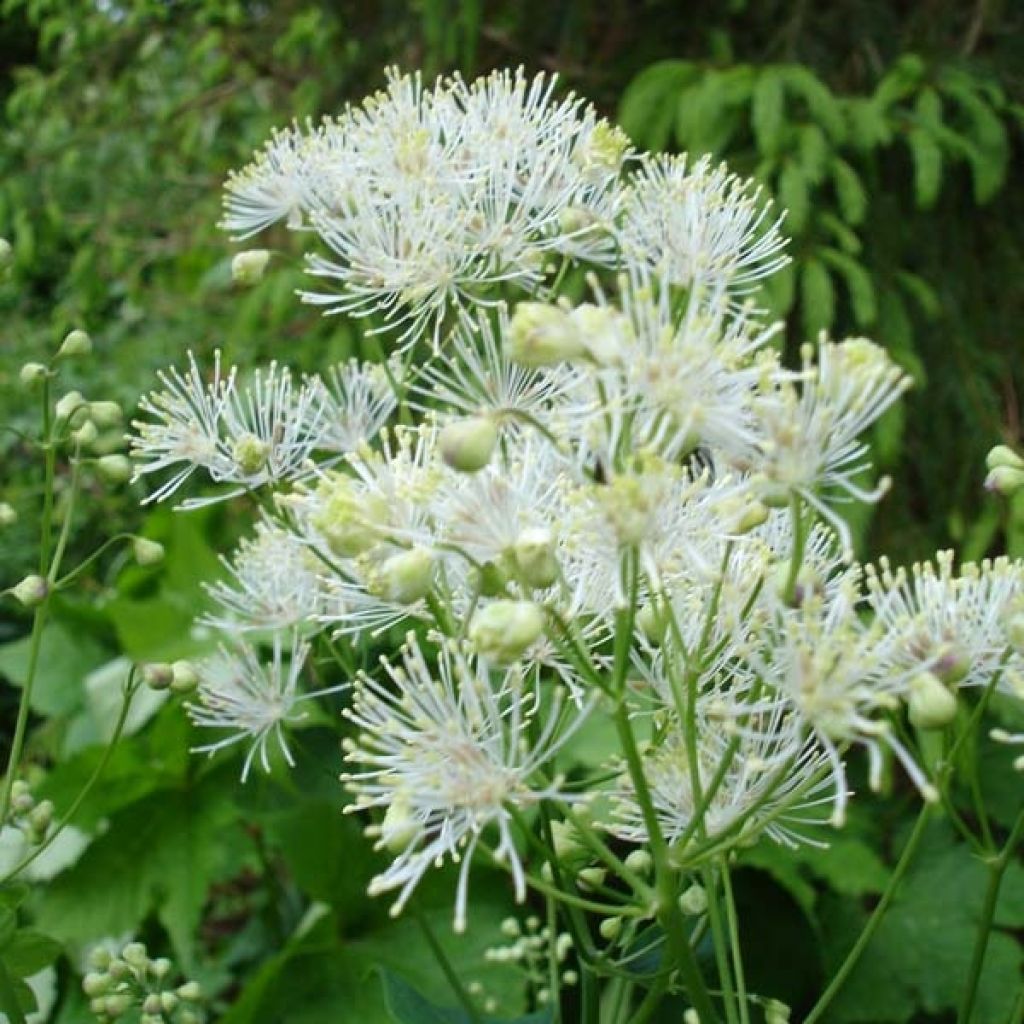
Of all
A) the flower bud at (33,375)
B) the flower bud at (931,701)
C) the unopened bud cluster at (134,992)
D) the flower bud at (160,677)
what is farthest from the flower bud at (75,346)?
the flower bud at (931,701)

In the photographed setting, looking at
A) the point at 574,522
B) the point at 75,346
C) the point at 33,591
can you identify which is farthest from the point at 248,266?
the point at 574,522

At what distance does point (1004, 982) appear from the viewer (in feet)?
4.87

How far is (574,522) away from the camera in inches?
24.8

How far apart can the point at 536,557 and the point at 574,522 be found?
44 mm

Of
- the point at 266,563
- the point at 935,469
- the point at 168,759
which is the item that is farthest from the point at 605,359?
the point at 935,469

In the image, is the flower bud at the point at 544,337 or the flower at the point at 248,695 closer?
the flower bud at the point at 544,337

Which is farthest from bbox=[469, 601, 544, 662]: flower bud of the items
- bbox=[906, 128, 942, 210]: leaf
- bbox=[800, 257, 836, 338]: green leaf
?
bbox=[906, 128, 942, 210]: leaf

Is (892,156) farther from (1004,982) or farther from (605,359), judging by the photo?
(605,359)

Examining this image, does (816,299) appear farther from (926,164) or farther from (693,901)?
(693,901)

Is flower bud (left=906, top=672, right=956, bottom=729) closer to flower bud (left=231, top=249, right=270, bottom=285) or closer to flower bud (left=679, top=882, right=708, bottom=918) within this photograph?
flower bud (left=679, top=882, right=708, bottom=918)

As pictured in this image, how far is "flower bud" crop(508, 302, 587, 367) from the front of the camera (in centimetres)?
56

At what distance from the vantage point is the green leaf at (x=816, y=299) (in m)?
1.59

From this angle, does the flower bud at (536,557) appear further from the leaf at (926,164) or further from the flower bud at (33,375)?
the leaf at (926,164)

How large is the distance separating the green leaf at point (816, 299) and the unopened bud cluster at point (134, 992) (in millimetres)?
1023
